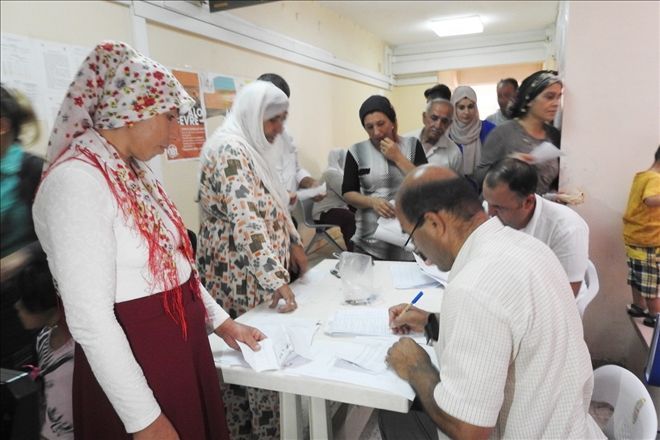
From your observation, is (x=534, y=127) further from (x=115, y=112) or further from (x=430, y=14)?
(x=430, y=14)

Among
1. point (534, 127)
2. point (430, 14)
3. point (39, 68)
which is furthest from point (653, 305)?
point (430, 14)

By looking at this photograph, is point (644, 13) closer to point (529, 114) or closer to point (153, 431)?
point (529, 114)

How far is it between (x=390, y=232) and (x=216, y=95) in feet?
6.08

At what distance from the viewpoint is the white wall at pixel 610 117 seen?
2027 mm

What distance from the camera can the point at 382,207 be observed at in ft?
7.02

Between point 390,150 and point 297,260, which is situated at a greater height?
point 390,150

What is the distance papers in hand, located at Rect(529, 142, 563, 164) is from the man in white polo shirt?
0.53m

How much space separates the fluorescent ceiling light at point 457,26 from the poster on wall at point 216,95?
12.1 feet

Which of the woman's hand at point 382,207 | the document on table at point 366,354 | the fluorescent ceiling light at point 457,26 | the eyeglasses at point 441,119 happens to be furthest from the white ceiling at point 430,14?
the document on table at point 366,354

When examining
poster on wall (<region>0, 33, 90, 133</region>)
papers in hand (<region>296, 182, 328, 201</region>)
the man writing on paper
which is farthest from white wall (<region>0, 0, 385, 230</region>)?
the man writing on paper

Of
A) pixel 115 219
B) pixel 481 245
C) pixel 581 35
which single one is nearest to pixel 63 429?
pixel 115 219

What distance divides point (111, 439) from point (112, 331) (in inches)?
12.6

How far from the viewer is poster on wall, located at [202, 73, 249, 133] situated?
310cm

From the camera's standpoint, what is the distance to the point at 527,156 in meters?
2.14
